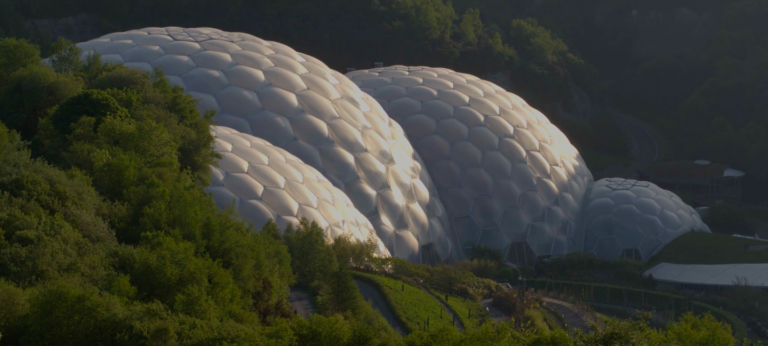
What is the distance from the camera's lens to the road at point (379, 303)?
56.4 feet

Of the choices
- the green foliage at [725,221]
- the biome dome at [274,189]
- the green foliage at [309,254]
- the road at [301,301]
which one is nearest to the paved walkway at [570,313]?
the biome dome at [274,189]

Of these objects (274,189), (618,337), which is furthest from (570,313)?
(618,337)

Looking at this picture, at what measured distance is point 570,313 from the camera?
902 inches

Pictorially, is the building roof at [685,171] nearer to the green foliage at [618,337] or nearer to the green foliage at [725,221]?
the green foliage at [725,221]

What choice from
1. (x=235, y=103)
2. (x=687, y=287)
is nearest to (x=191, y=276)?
(x=235, y=103)

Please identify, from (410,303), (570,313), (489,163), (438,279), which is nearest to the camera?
(410,303)

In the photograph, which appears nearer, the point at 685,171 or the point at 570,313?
the point at 570,313

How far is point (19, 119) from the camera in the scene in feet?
58.7

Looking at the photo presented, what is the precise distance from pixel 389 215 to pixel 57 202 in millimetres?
15388

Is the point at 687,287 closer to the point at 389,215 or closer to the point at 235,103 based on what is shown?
the point at 389,215

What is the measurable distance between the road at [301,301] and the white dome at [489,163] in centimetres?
1409

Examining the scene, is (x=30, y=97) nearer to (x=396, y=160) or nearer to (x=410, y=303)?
(x=410, y=303)

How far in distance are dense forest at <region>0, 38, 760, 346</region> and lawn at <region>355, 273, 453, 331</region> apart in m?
1.45

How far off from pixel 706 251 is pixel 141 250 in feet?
88.4
